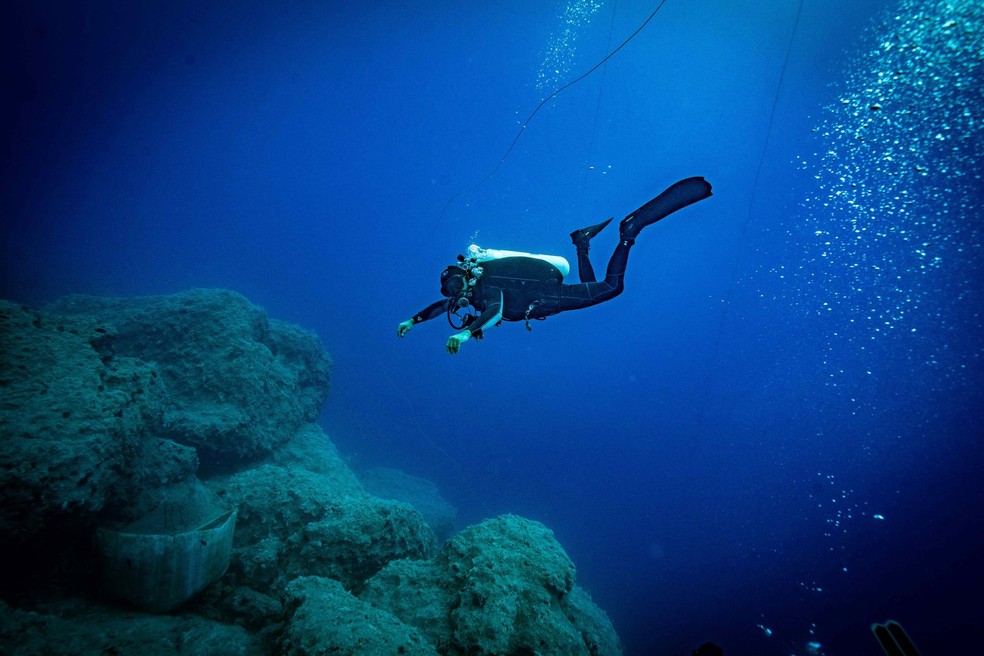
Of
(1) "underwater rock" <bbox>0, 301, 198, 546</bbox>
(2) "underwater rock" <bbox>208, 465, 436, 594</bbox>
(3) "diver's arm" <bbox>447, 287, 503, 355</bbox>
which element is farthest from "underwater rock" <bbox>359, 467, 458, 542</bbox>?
(3) "diver's arm" <bbox>447, 287, 503, 355</bbox>

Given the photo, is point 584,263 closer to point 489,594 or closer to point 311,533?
point 489,594

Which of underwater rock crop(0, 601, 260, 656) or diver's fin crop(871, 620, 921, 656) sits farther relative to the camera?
underwater rock crop(0, 601, 260, 656)

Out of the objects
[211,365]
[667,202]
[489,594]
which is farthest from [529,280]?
[211,365]

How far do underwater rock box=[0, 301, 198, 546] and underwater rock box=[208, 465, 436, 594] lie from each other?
59.1 inches

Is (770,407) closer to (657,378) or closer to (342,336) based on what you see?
(657,378)

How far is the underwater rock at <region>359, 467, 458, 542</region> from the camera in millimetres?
15688

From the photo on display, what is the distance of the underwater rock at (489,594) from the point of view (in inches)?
127

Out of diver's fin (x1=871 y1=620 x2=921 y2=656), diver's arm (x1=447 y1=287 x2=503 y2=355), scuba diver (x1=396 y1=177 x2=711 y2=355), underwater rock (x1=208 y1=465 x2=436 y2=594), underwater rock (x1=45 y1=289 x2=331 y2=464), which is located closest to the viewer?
diver's fin (x1=871 y1=620 x2=921 y2=656)

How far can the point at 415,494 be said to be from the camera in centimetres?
1759

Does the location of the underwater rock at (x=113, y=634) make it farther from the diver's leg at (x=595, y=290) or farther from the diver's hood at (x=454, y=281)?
the diver's leg at (x=595, y=290)

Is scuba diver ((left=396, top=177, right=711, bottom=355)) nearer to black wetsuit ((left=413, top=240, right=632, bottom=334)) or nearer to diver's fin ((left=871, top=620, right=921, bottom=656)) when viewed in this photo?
black wetsuit ((left=413, top=240, right=632, bottom=334))

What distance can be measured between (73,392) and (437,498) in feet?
56.1

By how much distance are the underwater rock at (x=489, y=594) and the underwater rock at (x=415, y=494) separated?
11756 mm

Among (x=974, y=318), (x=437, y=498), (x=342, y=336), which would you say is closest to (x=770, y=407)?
(x=974, y=318)
